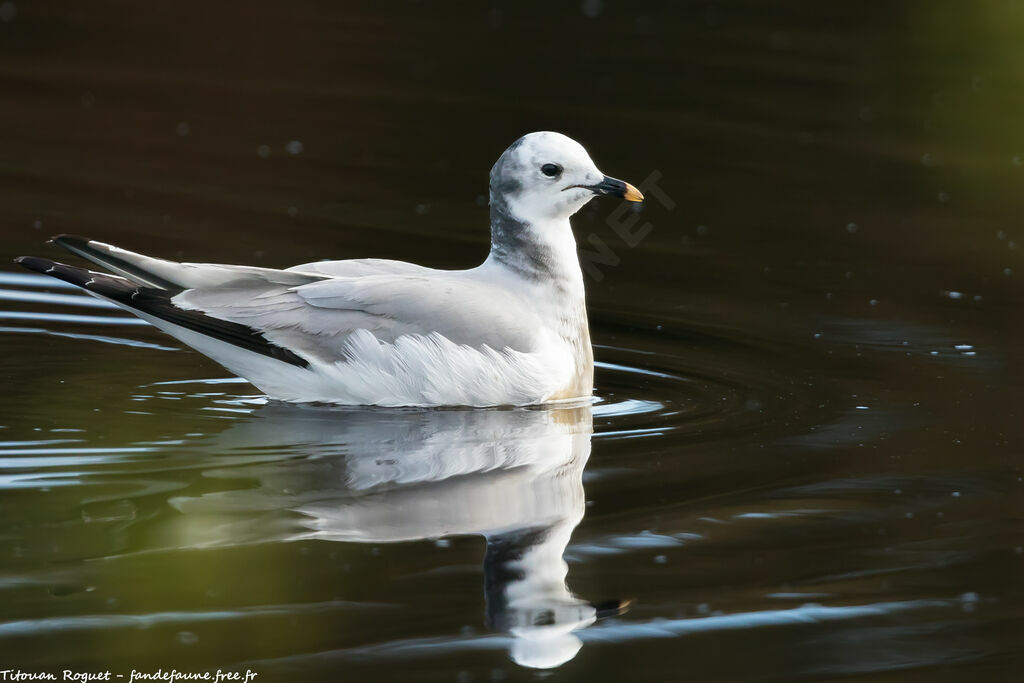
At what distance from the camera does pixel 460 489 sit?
6.93 m

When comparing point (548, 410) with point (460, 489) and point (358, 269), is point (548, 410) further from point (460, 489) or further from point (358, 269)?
point (460, 489)

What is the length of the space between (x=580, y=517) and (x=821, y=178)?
6983 mm

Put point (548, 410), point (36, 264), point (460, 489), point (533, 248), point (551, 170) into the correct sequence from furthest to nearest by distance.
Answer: point (533, 248) < point (551, 170) < point (548, 410) < point (36, 264) < point (460, 489)

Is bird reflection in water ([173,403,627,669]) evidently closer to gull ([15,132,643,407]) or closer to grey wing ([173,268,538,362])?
gull ([15,132,643,407])

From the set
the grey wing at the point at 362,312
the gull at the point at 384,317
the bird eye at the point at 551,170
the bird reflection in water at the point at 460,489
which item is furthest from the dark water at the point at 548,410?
the bird eye at the point at 551,170

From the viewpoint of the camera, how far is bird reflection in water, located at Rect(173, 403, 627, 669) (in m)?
5.84

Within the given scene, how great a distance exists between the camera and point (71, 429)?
7.55 meters

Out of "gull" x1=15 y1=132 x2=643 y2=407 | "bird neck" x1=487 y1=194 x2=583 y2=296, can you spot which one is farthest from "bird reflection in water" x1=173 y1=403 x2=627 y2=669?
"bird neck" x1=487 y1=194 x2=583 y2=296

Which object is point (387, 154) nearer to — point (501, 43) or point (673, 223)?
point (673, 223)

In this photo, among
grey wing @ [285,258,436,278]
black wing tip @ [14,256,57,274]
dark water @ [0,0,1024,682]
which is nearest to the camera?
dark water @ [0,0,1024,682]

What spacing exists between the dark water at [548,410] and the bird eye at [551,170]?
114cm

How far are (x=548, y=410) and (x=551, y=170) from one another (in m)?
1.16

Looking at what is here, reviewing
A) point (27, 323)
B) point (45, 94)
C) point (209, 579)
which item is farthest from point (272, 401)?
point (45, 94)

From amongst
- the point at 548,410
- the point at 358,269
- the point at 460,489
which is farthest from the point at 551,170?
the point at 460,489
